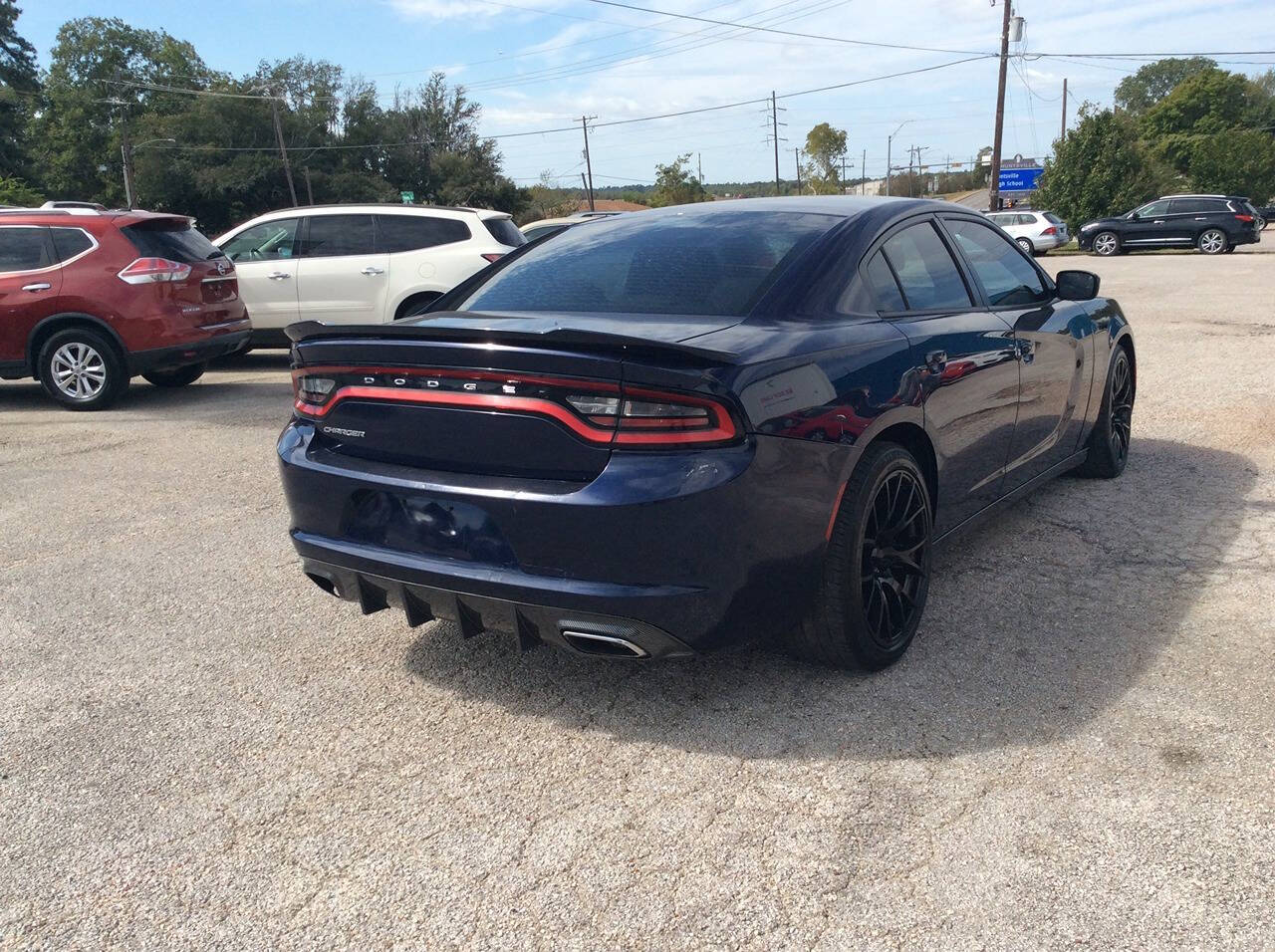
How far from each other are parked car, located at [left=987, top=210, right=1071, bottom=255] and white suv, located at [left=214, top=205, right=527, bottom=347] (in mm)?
26724

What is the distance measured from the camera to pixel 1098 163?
4062 cm

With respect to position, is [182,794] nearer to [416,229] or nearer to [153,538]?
[153,538]

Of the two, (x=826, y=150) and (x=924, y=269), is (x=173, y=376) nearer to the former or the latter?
(x=924, y=269)

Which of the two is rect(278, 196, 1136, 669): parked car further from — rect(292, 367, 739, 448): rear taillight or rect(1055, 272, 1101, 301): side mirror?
rect(1055, 272, 1101, 301): side mirror

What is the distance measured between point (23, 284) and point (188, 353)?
1.40m

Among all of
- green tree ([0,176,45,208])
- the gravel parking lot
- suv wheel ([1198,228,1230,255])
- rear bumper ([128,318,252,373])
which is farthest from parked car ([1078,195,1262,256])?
green tree ([0,176,45,208])

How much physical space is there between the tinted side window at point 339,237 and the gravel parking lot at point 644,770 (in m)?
6.59

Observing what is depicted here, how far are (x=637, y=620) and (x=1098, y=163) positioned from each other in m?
43.6

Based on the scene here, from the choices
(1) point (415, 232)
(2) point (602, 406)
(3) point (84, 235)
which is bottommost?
(2) point (602, 406)

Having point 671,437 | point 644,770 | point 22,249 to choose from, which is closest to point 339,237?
point 22,249

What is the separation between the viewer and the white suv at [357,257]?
1062 centimetres

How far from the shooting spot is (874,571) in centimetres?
332

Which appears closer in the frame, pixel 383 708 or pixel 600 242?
pixel 383 708

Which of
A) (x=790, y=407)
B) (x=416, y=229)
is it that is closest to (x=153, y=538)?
(x=790, y=407)
